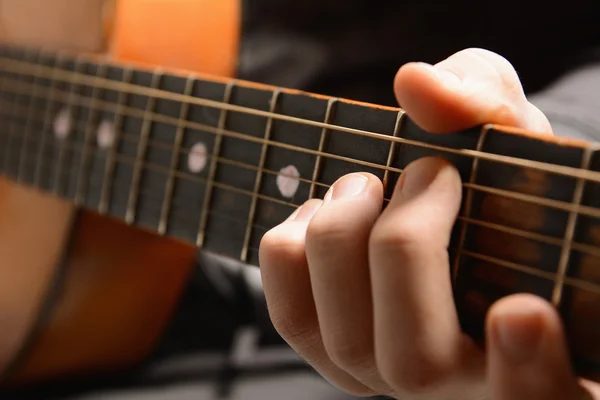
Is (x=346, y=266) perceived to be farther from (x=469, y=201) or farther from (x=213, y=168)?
(x=213, y=168)

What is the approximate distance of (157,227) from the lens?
0.61 meters

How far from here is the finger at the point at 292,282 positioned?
0.41 m

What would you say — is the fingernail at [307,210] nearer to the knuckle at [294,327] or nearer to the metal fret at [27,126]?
the knuckle at [294,327]

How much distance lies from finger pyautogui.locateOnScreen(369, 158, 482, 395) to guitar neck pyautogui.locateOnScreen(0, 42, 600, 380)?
0.02 metres

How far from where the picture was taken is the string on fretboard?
0.35m

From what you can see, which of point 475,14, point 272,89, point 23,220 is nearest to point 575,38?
point 475,14

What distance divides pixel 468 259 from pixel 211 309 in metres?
0.62

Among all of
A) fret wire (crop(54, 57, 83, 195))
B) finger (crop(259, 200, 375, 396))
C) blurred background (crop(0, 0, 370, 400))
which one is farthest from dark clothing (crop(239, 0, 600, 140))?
finger (crop(259, 200, 375, 396))

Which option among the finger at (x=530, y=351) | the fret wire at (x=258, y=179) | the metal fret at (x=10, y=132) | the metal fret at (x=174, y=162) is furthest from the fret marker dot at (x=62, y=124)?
the finger at (x=530, y=351)

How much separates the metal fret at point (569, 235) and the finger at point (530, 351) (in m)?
0.02

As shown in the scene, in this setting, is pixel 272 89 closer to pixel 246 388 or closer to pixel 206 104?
pixel 206 104

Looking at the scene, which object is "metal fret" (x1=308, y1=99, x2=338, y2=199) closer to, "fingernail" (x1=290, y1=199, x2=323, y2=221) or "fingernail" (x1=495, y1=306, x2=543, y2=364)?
"fingernail" (x1=290, y1=199, x2=323, y2=221)

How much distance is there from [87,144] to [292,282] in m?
0.40

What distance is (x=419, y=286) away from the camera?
351 millimetres
